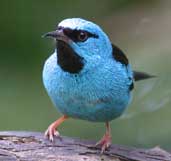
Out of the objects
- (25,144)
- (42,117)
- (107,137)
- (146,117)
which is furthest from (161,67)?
(25,144)

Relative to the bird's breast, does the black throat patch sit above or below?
above

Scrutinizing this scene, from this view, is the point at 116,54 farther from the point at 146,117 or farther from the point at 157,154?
the point at 146,117

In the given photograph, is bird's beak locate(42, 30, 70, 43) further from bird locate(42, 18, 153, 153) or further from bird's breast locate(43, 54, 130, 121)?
bird's breast locate(43, 54, 130, 121)

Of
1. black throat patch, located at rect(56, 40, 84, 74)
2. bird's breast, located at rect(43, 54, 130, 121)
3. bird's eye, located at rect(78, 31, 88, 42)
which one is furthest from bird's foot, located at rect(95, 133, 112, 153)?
bird's eye, located at rect(78, 31, 88, 42)

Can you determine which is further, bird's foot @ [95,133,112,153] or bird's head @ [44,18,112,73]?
bird's foot @ [95,133,112,153]

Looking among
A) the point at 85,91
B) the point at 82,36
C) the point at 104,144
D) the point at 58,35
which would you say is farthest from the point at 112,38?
the point at 58,35

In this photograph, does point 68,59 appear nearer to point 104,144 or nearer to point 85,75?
point 85,75
